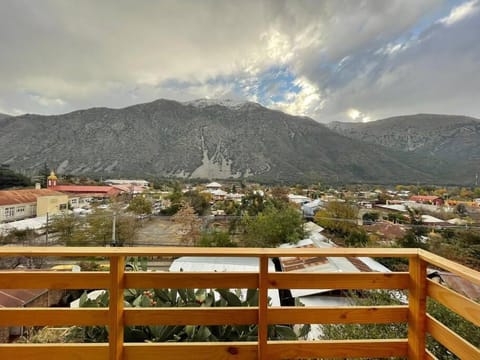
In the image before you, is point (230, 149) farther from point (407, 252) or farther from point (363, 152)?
point (407, 252)

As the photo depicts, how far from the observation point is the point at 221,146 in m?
40.9

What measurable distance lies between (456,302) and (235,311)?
0.82m

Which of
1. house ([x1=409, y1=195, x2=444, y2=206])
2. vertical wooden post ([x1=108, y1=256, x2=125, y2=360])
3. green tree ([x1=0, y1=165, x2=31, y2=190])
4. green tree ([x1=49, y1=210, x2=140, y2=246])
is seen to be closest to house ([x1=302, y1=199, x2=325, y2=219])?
house ([x1=409, y1=195, x2=444, y2=206])

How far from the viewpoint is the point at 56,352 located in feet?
3.47

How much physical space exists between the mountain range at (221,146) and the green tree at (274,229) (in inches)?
685

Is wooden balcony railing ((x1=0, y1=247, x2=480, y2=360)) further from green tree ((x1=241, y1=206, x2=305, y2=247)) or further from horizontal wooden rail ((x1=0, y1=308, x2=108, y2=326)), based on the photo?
green tree ((x1=241, y1=206, x2=305, y2=247))

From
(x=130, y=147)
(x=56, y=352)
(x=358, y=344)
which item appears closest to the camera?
(x=56, y=352)

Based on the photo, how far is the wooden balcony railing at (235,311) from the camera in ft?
3.42

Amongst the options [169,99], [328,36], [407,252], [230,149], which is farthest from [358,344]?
[169,99]

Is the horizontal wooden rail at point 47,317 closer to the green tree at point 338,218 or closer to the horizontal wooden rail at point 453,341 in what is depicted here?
the horizontal wooden rail at point 453,341

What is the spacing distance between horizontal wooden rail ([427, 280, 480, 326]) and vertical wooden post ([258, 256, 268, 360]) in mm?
682

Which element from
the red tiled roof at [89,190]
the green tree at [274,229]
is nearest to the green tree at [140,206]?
the red tiled roof at [89,190]

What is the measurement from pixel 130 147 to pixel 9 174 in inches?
711

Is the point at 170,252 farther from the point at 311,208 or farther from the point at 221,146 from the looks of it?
the point at 221,146
